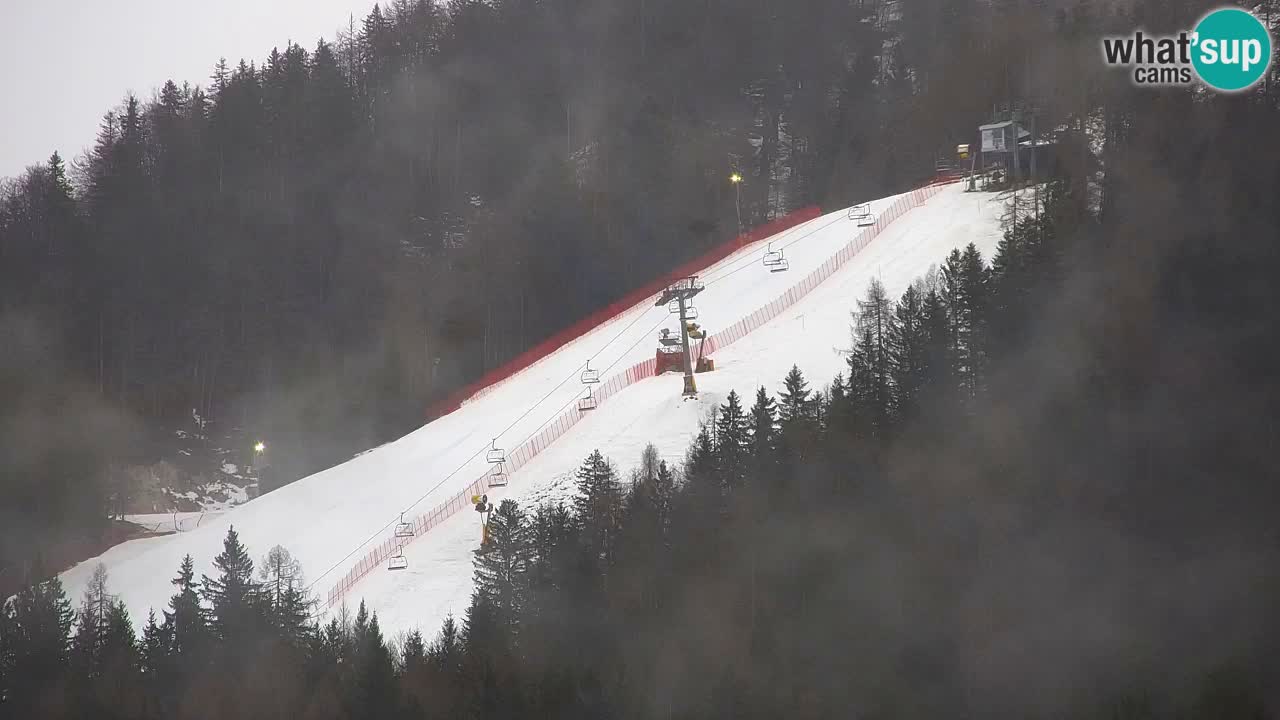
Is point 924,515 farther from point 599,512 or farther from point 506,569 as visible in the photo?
point 506,569

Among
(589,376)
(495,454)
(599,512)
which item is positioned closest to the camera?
(599,512)

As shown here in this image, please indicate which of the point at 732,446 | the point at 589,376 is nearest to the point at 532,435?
the point at 589,376

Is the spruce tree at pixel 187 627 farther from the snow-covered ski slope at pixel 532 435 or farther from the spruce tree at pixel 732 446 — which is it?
the spruce tree at pixel 732 446

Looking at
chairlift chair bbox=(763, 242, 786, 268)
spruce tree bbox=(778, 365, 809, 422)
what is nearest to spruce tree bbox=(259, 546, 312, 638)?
spruce tree bbox=(778, 365, 809, 422)

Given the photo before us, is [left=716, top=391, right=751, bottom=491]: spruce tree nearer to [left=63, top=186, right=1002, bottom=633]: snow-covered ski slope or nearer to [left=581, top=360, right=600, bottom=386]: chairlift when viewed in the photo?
[left=63, top=186, right=1002, bottom=633]: snow-covered ski slope

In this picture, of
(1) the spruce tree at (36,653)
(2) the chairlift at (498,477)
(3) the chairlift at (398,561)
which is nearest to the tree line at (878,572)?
(1) the spruce tree at (36,653)
